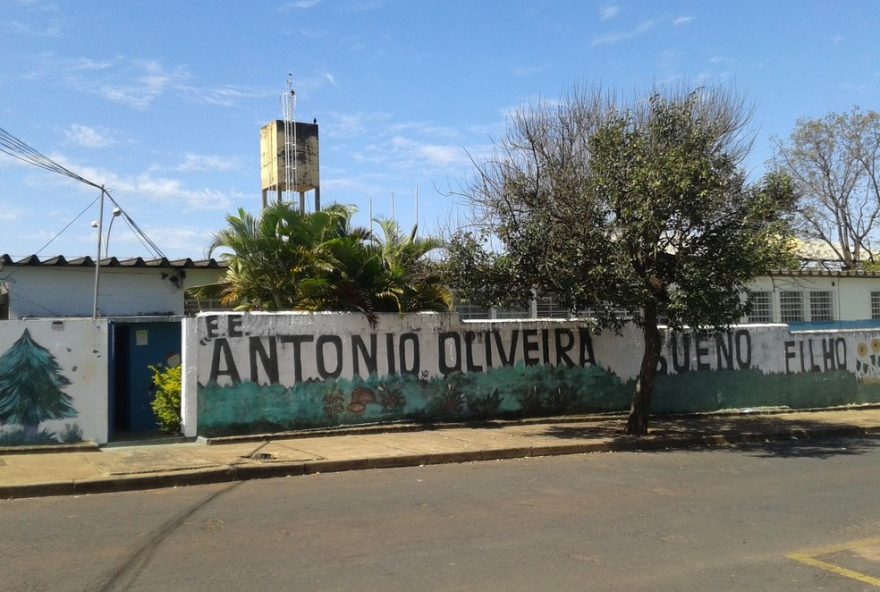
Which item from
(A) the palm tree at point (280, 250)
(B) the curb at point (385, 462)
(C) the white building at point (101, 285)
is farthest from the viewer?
(C) the white building at point (101, 285)

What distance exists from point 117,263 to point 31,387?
4386 mm

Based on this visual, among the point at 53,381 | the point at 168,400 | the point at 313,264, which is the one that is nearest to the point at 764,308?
the point at 313,264

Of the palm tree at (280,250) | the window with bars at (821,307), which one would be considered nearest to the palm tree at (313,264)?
the palm tree at (280,250)

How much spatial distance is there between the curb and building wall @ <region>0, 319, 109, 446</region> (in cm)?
279

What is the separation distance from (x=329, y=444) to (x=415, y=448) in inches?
54.9

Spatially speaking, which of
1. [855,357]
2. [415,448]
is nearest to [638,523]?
[415,448]

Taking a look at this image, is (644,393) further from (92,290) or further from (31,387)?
(92,290)

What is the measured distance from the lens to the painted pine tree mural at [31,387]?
11484 mm

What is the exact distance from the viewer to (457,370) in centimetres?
1483

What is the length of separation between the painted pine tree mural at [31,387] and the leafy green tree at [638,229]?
6.38 metres

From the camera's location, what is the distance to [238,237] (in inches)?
552

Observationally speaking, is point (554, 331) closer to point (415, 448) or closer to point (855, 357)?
point (415, 448)

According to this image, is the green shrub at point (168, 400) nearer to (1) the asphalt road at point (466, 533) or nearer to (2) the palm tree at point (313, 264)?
(2) the palm tree at point (313, 264)

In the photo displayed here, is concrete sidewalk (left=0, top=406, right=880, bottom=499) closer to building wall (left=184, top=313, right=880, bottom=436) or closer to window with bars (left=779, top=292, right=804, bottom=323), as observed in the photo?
building wall (left=184, top=313, right=880, bottom=436)
